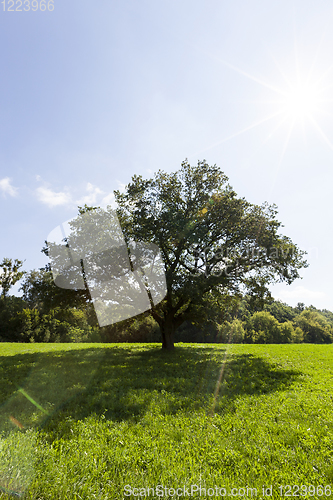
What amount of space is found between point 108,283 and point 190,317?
7655mm

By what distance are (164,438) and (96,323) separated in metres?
22.3

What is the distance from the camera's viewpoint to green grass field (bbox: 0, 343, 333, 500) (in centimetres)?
370

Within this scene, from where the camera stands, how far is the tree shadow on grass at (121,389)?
6.77 meters

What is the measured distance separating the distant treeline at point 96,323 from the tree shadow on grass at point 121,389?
7.19 meters

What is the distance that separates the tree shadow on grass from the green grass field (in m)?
0.04

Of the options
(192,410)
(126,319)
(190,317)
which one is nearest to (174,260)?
(190,317)

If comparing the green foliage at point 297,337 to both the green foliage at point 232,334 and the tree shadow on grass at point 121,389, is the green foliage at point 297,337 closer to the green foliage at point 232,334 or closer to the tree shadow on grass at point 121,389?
the green foliage at point 232,334

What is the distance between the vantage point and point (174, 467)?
4152 millimetres

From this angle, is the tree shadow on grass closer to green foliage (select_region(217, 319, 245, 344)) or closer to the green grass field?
the green grass field

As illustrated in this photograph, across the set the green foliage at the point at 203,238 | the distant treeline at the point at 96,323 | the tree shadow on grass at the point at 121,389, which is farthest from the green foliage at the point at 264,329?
the tree shadow on grass at the point at 121,389

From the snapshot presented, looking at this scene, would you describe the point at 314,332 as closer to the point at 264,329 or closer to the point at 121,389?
the point at 264,329

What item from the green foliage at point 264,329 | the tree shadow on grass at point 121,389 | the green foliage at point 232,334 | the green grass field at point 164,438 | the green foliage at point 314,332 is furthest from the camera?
the green foliage at point 314,332

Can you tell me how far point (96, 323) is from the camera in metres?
25.9

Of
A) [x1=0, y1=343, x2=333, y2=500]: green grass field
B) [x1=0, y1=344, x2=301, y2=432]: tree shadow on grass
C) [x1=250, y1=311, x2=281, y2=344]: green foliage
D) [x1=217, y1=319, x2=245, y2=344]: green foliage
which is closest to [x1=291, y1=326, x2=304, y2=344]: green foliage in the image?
[x1=250, y1=311, x2=281, y2=344]: green foliage
